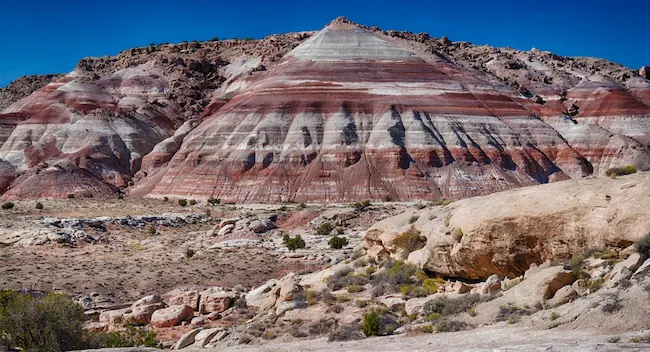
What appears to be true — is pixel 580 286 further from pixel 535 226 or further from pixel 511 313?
pixel 535 226

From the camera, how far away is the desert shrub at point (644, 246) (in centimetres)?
1204

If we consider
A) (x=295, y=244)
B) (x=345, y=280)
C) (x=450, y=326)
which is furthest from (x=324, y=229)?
(x=450, y=326)

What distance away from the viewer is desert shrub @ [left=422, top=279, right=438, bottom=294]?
54.9 feet

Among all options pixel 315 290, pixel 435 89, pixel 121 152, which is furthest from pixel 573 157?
pixel 315 290

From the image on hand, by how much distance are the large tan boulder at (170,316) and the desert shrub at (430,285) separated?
7951mm

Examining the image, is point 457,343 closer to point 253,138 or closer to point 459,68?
point 253,138

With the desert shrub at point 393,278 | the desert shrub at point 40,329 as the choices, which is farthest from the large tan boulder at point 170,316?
the desert shrub at point 393,278

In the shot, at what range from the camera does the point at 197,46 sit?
368 feet

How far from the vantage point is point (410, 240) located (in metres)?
19.1

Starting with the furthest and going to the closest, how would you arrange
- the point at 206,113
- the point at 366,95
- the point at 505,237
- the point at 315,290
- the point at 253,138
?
the point at 206,113
the point at 366,95
the point at 253,138
the point at 315,290
the point at 505,237

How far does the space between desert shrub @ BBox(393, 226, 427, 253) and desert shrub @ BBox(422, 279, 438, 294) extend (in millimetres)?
1806

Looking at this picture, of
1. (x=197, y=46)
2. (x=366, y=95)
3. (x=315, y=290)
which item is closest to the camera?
A: (x=315, y=290)

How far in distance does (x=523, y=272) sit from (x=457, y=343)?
4876 millimetres

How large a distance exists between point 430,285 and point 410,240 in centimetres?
236
